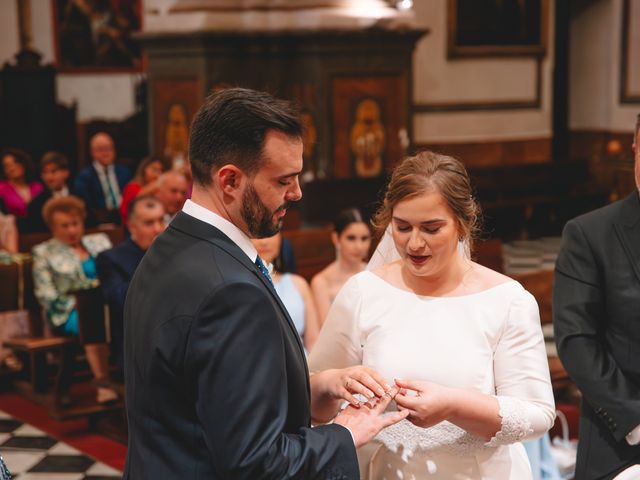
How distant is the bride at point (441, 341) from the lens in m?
2.54

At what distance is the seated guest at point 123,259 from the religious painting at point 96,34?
12.1 meters

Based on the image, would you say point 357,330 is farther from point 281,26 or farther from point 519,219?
point 519,219

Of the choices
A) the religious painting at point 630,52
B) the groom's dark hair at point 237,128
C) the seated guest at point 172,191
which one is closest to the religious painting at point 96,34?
the religious painting at point 630,52

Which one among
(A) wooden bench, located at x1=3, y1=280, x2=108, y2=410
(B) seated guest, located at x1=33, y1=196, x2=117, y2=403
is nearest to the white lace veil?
(A) wooden bench, located at x1=3, y1=280, x2=108, y2=410

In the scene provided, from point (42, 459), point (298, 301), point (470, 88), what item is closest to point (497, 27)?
point (470, 88)

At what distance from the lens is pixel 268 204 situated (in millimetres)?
2023

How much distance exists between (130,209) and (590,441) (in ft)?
12.6

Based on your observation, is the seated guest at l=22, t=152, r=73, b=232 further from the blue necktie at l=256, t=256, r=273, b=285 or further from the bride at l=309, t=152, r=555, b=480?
the blue necktie at l=256, t=256, r=273, b=285

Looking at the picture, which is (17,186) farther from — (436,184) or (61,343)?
(436,184)

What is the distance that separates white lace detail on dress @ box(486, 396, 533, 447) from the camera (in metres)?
2.45

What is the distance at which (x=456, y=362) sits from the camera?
8.48ft

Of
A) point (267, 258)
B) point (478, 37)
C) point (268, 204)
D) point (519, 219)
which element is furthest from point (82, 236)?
point (478, 37)

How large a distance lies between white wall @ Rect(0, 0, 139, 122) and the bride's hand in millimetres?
15317

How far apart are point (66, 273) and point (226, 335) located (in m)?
5.00
